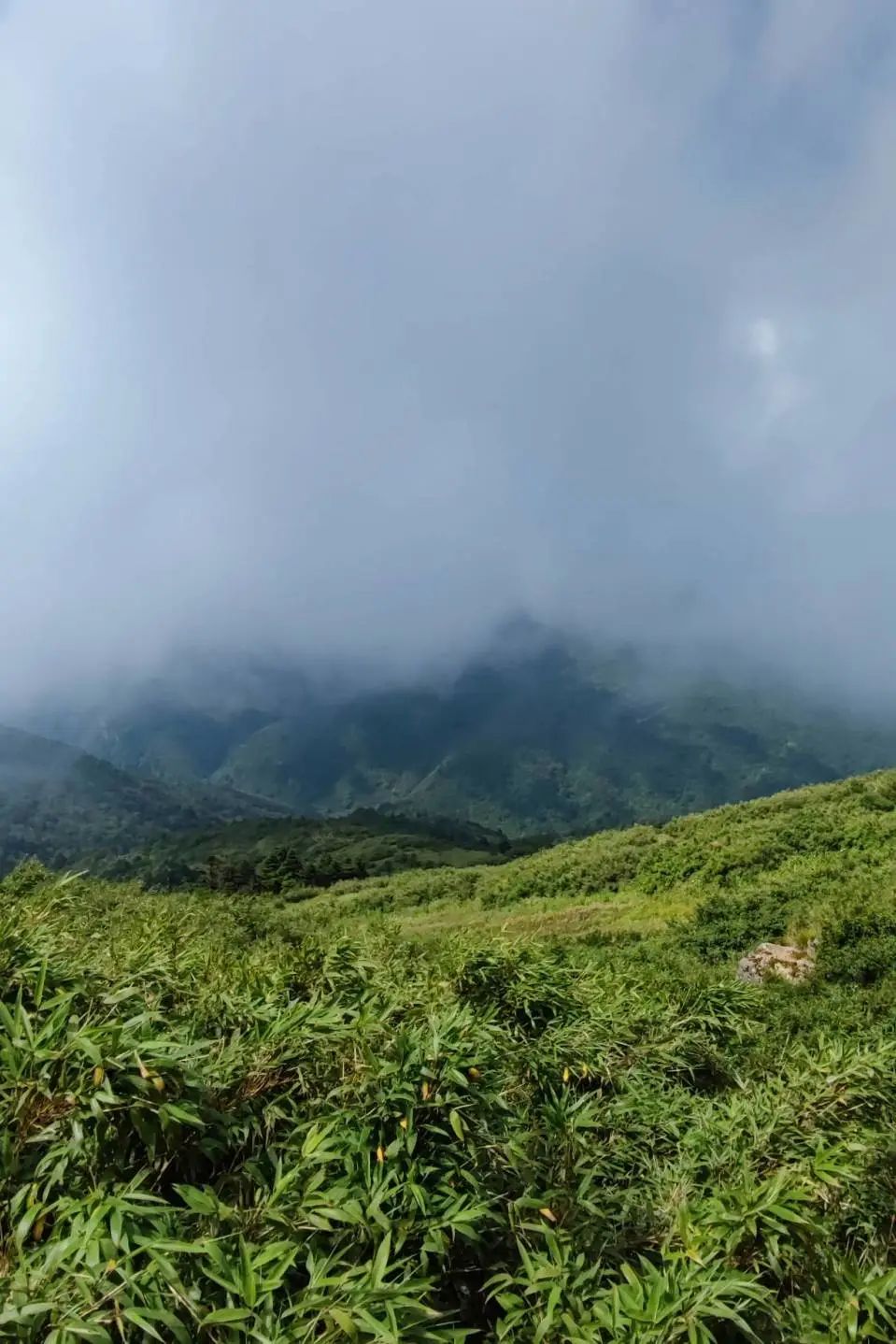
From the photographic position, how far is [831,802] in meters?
48.8

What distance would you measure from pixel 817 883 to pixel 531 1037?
26.2m

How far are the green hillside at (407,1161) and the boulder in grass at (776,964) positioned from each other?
1264 cm

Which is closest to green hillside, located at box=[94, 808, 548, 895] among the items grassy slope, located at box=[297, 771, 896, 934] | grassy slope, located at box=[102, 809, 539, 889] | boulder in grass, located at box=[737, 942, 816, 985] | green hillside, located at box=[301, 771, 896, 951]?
grassy slope, located at box=[102, 809, 539, 889]

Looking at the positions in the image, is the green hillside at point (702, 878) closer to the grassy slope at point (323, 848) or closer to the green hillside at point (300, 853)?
the green hillside at point (300, 853)

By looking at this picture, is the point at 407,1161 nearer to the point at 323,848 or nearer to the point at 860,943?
the point at 860,943

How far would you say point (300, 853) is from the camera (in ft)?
450

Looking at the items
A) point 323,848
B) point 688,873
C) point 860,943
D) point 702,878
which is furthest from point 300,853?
point 860,943

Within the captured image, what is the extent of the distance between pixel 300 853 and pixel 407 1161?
137 metres

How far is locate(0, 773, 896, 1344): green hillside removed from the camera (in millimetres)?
4570

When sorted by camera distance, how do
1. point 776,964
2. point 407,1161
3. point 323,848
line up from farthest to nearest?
1. point 323,848
2. point 776,964
3. point 407,1161

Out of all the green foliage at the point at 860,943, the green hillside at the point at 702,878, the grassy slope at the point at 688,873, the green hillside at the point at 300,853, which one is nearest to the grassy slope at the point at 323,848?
the green hillside at the point at 300,853

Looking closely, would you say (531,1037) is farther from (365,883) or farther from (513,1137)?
(365,883)

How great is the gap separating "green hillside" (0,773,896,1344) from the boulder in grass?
12.6 meters

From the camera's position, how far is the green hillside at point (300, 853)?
101 m
